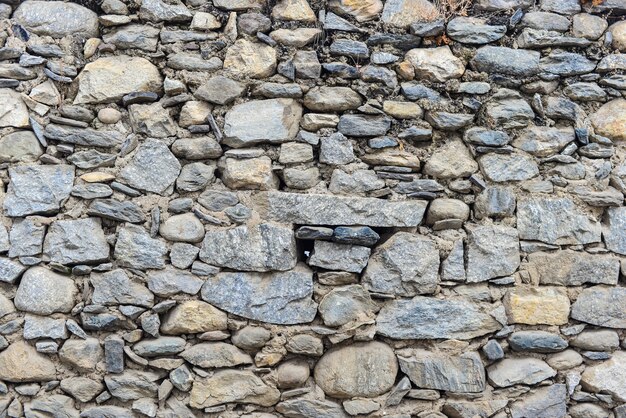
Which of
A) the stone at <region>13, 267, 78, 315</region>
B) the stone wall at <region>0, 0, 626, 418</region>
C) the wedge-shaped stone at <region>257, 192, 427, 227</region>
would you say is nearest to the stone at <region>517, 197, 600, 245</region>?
the stone wall at <region>0, 0, 626, 418</region>

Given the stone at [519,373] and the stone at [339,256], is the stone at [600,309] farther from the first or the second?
the stone at [339,256]

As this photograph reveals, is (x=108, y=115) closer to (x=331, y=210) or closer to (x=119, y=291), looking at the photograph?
(x=119, y=291)

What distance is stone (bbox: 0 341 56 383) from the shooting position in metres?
2.83

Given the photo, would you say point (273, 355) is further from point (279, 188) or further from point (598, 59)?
point (598, 59)

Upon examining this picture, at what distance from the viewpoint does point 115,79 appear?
Answer: 300 cm

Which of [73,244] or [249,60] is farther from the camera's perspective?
[249,60]

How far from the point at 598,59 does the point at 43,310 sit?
3007 mm

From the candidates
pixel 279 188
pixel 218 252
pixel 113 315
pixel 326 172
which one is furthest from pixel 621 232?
pixel 113 315

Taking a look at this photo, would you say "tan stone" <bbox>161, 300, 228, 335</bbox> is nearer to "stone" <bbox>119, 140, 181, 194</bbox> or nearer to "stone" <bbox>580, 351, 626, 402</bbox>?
"stone" <bbox>119, 140, 181, 194</bbox>

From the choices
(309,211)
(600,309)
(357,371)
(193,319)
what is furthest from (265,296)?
(600,309)

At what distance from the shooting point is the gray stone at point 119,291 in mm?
2850

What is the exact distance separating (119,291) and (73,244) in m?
0.31

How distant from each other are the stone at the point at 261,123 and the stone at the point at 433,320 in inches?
38.7

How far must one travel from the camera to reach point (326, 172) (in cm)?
300
